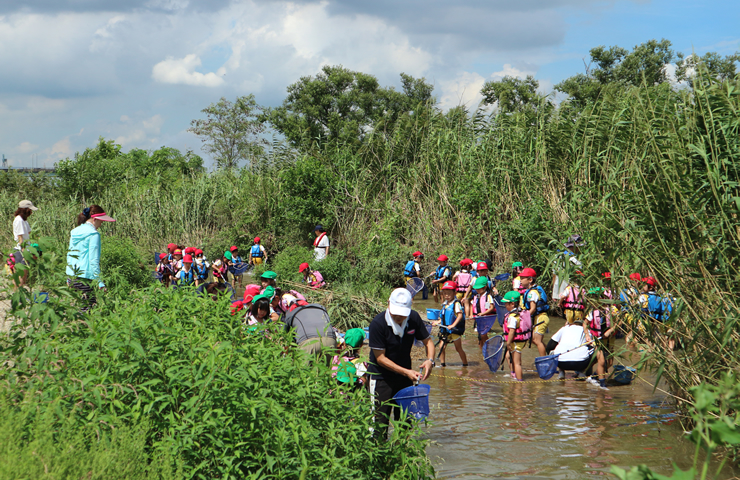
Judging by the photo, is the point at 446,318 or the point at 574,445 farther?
the point at 446,318

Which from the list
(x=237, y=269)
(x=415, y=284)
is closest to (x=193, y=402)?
(x=415, y=284)

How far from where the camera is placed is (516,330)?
9.05 m

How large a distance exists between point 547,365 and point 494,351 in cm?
110

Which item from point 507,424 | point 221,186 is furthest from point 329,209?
point 507,424

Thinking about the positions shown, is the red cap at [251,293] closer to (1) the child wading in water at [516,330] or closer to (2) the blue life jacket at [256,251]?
(1) the child wading in water at [516,330]

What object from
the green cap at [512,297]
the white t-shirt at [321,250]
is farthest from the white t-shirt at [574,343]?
the white t-shirt at [321,250]

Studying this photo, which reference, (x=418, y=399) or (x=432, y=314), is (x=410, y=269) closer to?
(x=432, y=314)

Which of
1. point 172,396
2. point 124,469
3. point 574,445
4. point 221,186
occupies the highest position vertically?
point 221,186

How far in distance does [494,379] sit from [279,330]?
18.5ft

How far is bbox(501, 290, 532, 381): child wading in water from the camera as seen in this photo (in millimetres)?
9047

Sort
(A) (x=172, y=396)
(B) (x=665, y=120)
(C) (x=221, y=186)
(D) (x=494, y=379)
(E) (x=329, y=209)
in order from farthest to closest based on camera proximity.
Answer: (C) (x=221, y=186), (E) (x=329, y=209), (D) (x=494, y=379), (B) (x=665, y=120), (A) (x=172, y=396)

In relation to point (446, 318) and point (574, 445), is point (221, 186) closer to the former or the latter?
point (446, 318)

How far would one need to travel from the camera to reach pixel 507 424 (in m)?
7.14

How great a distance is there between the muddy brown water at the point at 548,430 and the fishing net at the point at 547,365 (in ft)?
0.85
